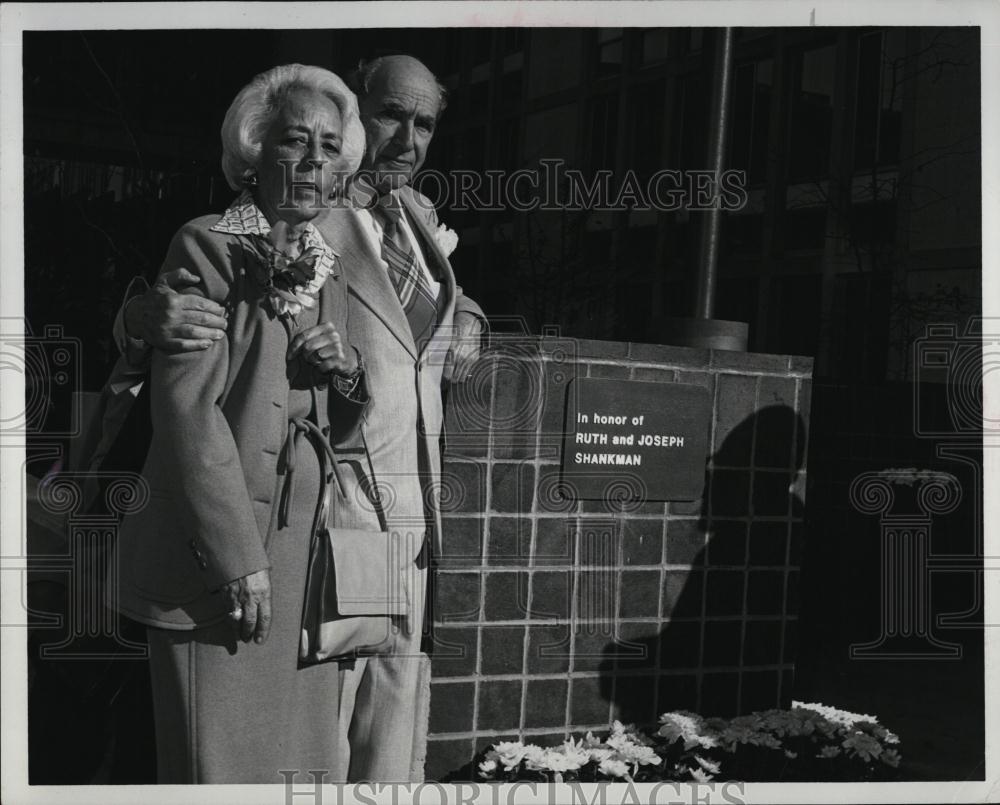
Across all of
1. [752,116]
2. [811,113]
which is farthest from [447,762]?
[811,113]

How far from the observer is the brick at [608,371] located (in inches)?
170

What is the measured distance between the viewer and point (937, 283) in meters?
4.96

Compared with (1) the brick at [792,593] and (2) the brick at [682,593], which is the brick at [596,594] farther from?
(1) the brick at [792,593]

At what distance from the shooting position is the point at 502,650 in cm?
418

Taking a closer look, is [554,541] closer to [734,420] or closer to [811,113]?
[734,420]

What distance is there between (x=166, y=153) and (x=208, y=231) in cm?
32

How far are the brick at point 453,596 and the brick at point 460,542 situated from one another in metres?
0.05

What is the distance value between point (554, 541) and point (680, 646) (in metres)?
0.65

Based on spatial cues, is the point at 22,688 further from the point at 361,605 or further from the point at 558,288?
the point at 558,288

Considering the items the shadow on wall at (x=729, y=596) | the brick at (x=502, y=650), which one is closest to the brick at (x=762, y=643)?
the shadow on wall at (x=729, y=596)

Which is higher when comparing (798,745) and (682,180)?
(682,180)

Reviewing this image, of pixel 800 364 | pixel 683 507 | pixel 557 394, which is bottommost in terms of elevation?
pixel 683 507

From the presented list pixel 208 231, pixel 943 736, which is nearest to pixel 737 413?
pixel 943 736

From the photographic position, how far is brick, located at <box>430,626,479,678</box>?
13.6 ft
